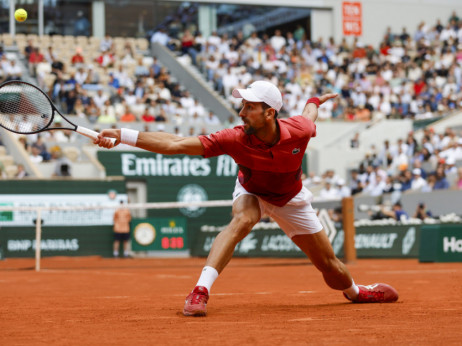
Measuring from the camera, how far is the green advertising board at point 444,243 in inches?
624

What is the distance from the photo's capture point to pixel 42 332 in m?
5.37

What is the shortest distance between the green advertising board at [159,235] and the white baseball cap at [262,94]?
49.1ft

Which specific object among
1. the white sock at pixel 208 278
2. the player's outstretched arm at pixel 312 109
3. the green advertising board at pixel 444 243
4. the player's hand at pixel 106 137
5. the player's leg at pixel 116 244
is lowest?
the player's leg at pixel 116 244

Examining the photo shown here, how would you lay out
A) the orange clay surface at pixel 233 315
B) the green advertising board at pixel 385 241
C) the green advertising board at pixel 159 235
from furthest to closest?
the green advertising board at pixel 159 235
the green advertising board at pixel 385 241
the orange clay surface at pixel 233 315

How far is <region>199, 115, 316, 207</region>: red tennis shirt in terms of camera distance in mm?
6375

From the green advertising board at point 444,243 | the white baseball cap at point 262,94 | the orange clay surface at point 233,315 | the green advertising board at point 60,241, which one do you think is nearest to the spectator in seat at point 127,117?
the green advertising board at point 60,241

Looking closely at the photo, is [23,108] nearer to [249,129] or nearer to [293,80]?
[249,129]

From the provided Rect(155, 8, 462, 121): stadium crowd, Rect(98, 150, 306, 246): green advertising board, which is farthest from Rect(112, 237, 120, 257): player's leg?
Rect(155, 8, 462, 121): stadium crowd

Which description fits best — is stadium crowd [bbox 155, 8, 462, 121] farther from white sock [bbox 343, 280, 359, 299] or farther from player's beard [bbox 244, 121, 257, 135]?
player's beard [bbox 244, 121, 257, 135]

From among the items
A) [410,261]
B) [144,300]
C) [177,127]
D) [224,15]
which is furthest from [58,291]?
[224,15]

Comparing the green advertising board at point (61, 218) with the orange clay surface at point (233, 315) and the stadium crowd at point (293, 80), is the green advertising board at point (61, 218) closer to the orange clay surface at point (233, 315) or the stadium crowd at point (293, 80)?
the stadium crowd at point (293, 80)

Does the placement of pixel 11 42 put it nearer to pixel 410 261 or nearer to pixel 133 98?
pixel 133 98

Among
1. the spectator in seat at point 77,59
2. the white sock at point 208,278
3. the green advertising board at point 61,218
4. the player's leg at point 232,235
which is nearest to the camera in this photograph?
the white sock at point 208,278

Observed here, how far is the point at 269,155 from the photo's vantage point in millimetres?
6445
